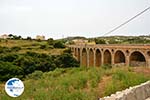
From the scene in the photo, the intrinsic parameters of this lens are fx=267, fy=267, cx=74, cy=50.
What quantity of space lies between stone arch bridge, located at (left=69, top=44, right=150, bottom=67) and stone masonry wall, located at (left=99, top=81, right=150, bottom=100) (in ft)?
57.1

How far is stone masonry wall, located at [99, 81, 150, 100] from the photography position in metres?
4.44

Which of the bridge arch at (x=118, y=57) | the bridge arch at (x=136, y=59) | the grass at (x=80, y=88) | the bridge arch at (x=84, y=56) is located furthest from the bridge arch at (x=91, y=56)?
the grass at (x=80, y=88)

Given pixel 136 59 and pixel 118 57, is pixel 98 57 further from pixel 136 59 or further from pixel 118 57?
pixel 136 59

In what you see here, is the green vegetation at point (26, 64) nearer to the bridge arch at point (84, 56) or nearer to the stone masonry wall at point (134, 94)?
the bridge arch at point (84, 56)

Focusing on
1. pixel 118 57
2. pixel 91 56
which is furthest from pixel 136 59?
pixel 91 56

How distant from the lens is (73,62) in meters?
39.6

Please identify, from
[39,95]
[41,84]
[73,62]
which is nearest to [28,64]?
[73,62]

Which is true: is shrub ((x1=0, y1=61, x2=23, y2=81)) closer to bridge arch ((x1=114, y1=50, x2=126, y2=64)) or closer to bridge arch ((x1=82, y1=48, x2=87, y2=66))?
bridge arch ((x1=114, y1=50, x2=126, y2=64))

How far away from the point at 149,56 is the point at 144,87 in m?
19.5

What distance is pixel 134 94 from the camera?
199 inches

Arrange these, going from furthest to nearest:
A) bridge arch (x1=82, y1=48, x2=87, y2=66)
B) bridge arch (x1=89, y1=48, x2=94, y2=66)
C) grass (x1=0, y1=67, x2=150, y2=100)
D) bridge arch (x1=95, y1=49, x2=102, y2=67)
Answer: bridge arch (x1=82, y1=48, x2=87, y2=66) < bridge arch (x1=89, y1=48, x2=94, y2=66) < bridge arch (x1=95, y1=49, x2=102, y2=67) < grass (x1=0, y1=67, x2=150, y2=100)

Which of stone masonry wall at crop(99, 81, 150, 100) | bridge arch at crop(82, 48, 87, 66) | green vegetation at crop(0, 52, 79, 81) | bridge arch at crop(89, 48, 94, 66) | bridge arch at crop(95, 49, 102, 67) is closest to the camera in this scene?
stone masonry wall at crop(99, 81, 150, 100)

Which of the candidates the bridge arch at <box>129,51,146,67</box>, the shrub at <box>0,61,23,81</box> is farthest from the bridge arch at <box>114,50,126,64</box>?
the shrub at <box>0,61,23,81</box>

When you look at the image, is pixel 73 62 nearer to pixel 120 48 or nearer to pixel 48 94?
pixel 120 48
